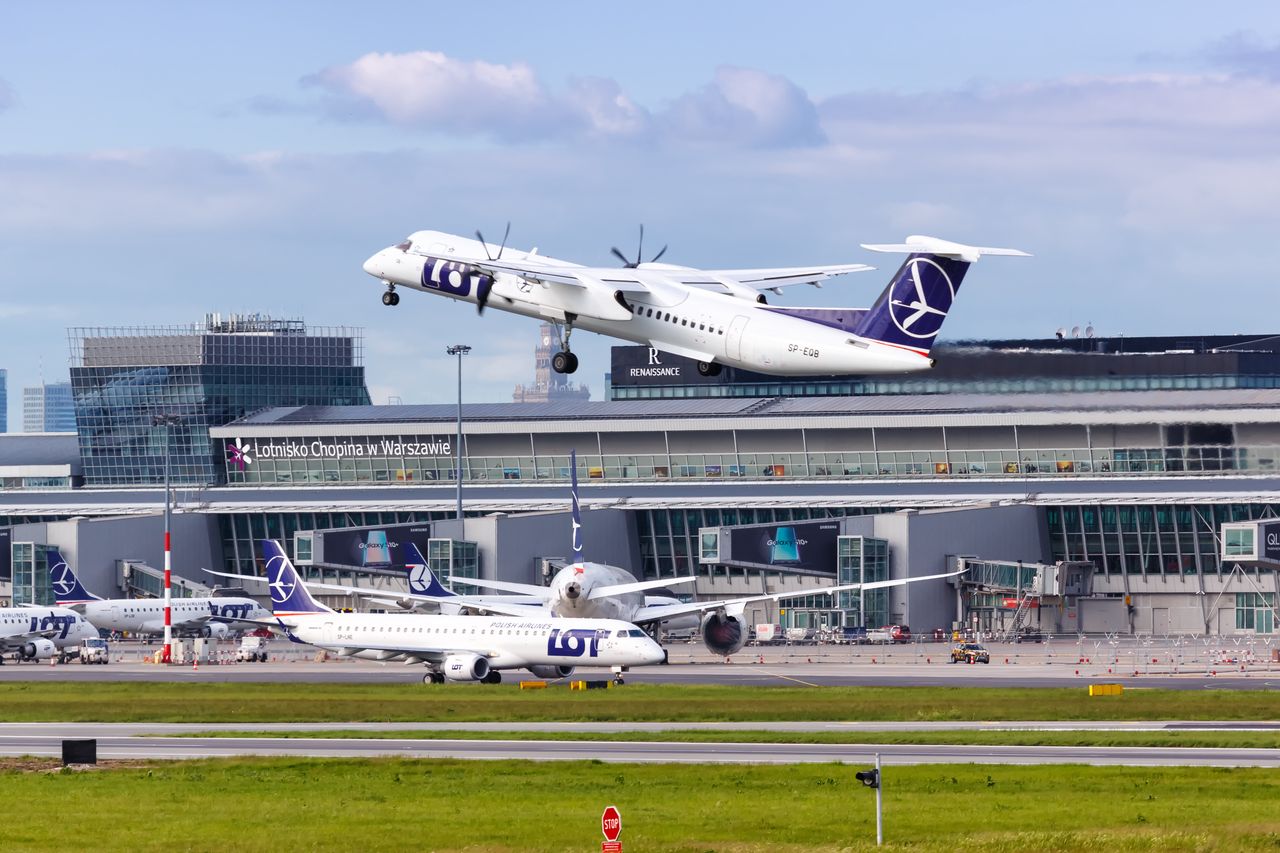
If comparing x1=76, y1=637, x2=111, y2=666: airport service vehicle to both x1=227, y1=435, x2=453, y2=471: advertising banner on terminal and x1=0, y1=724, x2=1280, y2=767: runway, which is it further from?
x1=0, y1=724, x2=1280, y2=767: runway

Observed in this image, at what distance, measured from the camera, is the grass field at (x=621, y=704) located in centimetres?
8338

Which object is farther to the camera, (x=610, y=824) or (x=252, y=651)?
(x=252, y=651)

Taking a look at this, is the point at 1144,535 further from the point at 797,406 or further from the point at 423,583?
the point at 423,583

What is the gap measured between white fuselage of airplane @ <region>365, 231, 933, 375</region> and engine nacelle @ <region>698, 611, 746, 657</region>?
5686 centimetres

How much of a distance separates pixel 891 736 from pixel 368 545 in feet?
351

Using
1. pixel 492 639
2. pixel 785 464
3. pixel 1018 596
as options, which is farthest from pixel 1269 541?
pixel 492 639

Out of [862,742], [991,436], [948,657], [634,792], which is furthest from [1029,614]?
[634,792]

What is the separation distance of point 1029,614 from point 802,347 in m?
101

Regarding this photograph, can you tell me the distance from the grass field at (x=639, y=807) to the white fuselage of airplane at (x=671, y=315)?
476 inches

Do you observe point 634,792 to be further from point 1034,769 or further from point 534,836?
point 1034,769

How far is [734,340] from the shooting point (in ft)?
208

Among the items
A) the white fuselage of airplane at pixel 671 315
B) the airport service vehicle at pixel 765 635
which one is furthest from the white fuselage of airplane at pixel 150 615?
the white fuselage of airplane at pixel 671 315

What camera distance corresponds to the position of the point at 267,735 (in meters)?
75.8

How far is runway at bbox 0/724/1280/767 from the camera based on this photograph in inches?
2472
